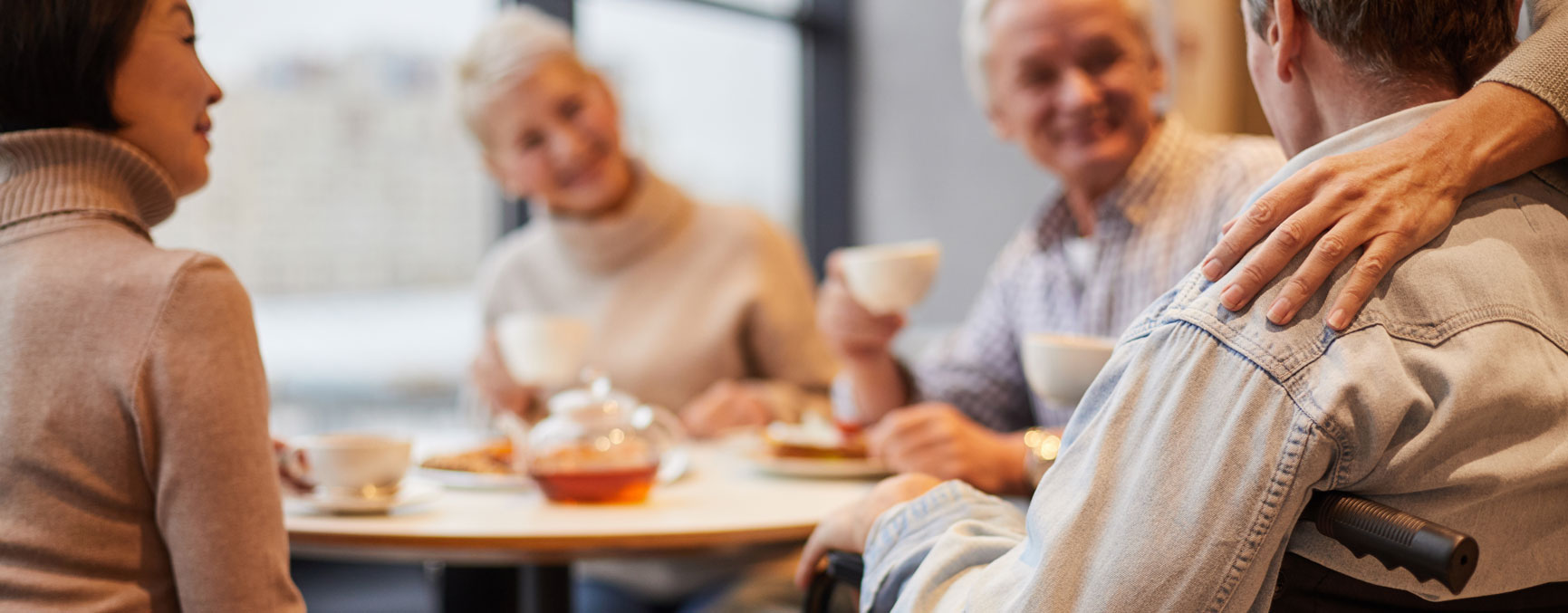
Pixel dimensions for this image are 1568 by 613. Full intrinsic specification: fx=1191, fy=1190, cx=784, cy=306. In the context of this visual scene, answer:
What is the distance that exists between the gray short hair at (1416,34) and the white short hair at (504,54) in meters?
1.73

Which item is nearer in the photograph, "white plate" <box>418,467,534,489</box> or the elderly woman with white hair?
"white plate" <box>418,467,534,489</box>

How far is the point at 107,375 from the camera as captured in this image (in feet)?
3.13

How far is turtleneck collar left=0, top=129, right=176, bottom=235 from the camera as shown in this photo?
1013 mm

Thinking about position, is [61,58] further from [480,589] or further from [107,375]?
[480,589]

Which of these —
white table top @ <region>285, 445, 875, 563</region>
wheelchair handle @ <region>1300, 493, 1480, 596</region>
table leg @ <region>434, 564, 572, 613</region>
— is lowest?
table leg @ <region>434, 564, 572, 613</region>

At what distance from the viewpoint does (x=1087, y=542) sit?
2.65 feet

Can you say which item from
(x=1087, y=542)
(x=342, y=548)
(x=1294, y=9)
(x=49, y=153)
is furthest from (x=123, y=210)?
(x=1294, y=9)

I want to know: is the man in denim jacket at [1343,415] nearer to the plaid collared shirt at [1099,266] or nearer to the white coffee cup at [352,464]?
the plaid collared shirt at [1099,266]

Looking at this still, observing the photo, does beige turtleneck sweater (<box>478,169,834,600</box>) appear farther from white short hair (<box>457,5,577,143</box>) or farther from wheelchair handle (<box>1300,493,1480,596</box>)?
wheelchair handle (<box>1300,493,1480,596</box>)

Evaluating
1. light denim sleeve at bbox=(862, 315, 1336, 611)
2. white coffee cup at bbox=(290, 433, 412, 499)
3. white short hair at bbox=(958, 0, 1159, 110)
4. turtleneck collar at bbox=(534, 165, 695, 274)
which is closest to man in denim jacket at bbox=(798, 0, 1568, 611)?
light denim sleeve at bbox=(862, 315, 1336, 611)

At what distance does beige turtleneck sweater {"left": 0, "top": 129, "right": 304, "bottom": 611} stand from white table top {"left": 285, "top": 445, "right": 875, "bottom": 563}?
328 millimetres

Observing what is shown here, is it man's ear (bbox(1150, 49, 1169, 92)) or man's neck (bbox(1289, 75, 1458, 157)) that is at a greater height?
man's neck (bbox(1289, 75, 1458, 157))

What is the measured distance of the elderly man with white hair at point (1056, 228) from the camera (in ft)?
5.43

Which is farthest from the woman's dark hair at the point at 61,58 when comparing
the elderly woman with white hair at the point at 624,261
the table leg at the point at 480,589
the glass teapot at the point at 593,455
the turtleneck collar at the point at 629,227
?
the turtleneck collar at the point at 629,227
